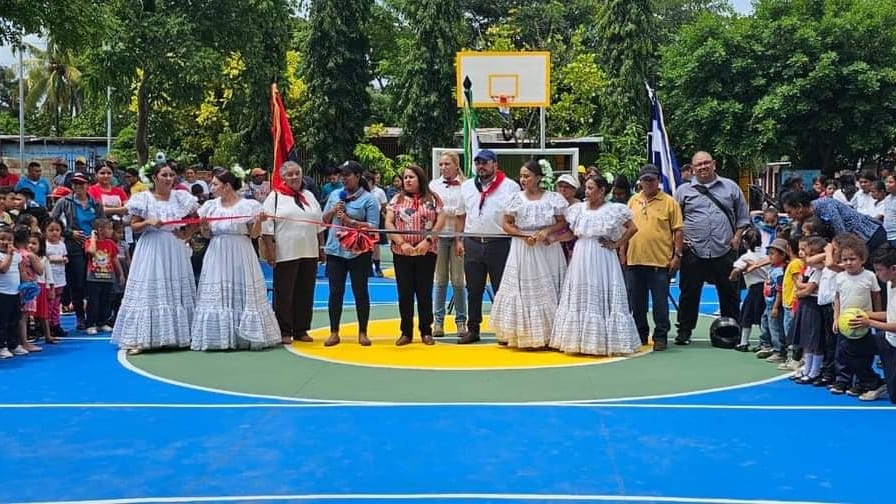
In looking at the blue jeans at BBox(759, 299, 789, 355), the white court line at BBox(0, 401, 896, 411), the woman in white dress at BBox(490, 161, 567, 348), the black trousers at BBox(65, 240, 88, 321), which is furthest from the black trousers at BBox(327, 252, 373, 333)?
the blue jeans at BBox(759, 299, 789, 355)

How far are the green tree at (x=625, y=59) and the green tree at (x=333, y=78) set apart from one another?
28.6 ft

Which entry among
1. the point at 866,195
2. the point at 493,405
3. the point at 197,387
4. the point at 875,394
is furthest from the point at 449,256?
the point at 866,195

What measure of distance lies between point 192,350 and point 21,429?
318cm

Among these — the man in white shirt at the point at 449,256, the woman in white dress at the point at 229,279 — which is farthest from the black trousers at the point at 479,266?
the woman in white dress at the point at 229,279

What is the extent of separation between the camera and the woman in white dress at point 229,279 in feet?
33.1

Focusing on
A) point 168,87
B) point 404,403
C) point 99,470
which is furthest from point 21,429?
point 168,87

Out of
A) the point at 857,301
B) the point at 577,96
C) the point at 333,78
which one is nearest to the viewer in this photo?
the point at 857,301

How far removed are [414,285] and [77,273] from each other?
13.8ft

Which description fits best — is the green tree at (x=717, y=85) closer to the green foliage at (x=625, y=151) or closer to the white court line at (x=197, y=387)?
the green foliage at (x=625, y=151)

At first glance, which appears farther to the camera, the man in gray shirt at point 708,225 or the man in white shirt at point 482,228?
the man in white shirt at point 482,228

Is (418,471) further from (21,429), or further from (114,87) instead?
(114,87)

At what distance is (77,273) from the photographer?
1199 centimetres

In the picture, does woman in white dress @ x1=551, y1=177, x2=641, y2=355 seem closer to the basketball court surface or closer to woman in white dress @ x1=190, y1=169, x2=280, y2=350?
the basketball court surface

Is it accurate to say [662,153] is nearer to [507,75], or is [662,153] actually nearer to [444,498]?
[444,498]
